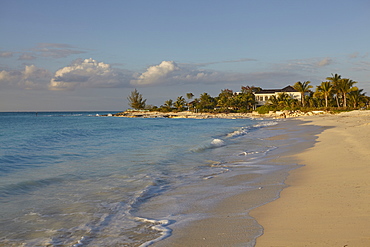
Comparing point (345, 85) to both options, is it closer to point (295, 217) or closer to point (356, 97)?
point (356, 97)

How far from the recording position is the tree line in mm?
69750

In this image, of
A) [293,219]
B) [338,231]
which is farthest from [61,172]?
[338,231]

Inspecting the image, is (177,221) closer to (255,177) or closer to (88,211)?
(88,211)

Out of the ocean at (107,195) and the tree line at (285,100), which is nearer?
A: the ocean at (107,195)

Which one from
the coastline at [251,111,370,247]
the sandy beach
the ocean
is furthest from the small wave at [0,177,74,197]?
the coastline at [251,111,370,247]

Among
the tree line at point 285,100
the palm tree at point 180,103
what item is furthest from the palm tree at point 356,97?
the palm tree at point 180,103

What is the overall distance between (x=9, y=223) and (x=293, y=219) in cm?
488

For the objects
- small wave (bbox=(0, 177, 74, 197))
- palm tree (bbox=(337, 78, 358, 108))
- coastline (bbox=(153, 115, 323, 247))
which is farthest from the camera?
palm tree (bbox=(337, 78, 358, 108))

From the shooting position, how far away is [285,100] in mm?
87062

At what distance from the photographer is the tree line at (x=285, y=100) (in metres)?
69.8

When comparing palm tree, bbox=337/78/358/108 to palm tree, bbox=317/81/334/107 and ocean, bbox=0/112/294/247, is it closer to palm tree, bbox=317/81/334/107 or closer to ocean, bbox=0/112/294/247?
palm tree, bbox=317/81/334/107

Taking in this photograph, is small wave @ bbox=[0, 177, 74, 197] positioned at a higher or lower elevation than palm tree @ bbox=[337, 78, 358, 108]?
lower

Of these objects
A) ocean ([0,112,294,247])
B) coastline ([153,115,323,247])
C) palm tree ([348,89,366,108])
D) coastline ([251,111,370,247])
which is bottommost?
ocean ([0,112,294,247])

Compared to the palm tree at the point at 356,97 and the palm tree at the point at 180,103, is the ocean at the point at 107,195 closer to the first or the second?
the palm tree at the point at 356,97
